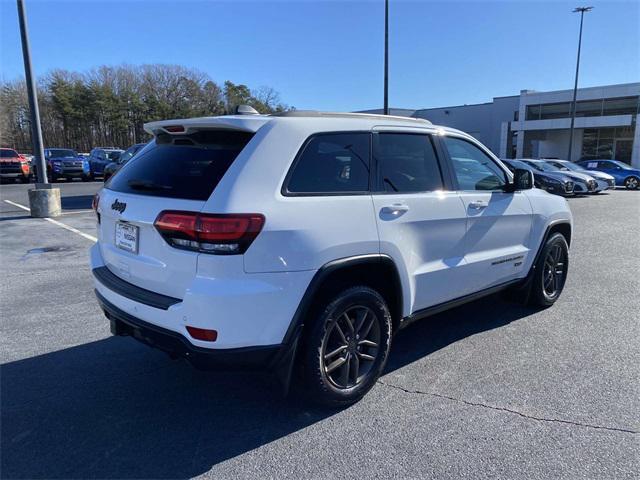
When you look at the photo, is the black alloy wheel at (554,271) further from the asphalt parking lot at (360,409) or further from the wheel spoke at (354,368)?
the wheel spoke at (354,368)

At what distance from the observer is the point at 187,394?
331cm

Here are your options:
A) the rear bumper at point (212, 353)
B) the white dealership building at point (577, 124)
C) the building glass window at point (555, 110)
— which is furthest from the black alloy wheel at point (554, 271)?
the building glass window at point (555, 110)

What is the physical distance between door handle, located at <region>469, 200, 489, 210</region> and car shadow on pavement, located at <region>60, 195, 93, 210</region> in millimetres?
12803

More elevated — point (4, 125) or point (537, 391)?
point (4, 125)

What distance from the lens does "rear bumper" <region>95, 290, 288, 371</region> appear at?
258 cm

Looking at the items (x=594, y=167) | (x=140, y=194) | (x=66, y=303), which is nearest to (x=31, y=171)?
(x=66, y=303)

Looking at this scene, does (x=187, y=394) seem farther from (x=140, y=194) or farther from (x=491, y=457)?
(x=491, y=457)

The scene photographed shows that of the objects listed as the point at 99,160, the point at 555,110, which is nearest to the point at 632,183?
the point at 555,110

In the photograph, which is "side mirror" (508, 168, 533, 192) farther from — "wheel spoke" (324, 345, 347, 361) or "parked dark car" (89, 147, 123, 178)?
"parked dark car" (89, 147, 123, 178)

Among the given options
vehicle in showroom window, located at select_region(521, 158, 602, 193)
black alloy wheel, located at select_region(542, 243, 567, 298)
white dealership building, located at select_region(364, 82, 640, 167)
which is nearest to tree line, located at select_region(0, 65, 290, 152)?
white dealership building, located at select_region(364, 82, 640, 167)

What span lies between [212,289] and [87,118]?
66627mm

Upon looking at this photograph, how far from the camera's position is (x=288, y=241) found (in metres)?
2.62

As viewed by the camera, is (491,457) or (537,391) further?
(537,391)

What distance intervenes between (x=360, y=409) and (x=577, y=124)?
153ft
